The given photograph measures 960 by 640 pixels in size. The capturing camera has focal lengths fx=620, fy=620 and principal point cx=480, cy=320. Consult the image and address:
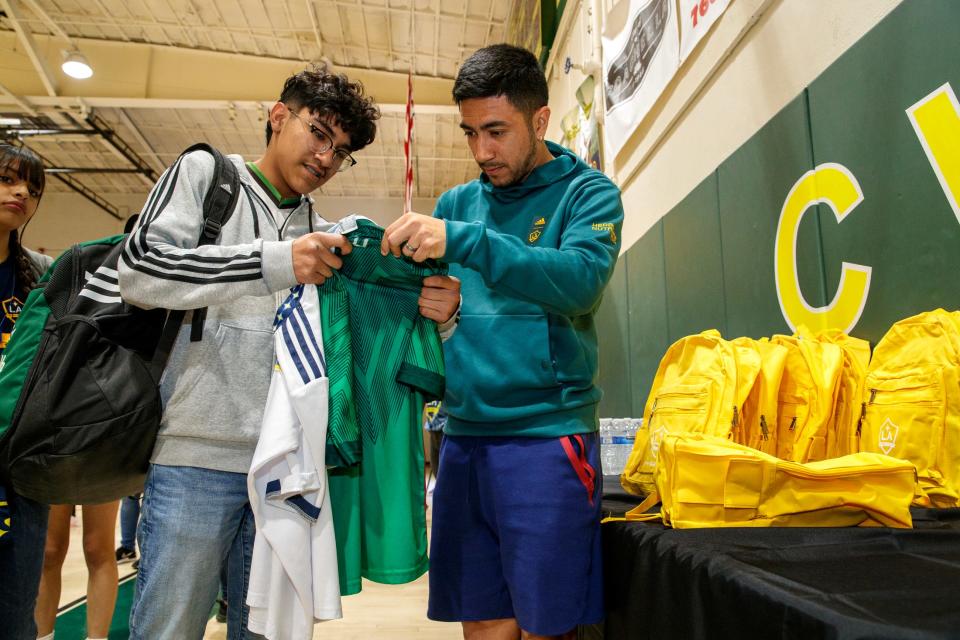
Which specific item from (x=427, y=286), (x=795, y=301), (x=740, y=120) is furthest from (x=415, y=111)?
(x=427, y=286)

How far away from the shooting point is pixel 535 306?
136 centimetres

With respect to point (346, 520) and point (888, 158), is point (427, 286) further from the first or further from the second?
point (888, 158)

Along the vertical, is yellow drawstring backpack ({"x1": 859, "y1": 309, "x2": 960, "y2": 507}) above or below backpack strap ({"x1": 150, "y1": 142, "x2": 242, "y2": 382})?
below

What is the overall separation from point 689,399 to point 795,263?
813 mm

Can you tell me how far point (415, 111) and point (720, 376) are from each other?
7.62 meters

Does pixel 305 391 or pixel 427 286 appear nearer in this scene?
pixel 305 391

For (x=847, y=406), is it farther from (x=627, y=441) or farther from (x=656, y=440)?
(x=627, y=441)

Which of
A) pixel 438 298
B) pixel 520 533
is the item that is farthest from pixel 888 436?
pixel 438 298

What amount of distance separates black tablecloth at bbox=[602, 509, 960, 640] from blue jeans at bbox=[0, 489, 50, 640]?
1.41m

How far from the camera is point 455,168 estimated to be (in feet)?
36.5

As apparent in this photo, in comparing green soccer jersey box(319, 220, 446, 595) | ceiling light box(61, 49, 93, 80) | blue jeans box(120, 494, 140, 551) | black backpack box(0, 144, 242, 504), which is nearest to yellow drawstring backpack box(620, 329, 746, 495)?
green soccer jersey box(319, 220, 446, 595)

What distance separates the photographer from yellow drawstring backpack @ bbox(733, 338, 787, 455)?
167 cm

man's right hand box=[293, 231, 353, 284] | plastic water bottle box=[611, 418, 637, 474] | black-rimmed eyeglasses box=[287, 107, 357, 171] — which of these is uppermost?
black-rimmed eyeglasses box=[287, 107, 357, 171]

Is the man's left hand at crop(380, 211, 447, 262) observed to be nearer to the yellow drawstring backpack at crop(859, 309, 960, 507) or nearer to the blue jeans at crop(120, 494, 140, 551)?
the yellow drawstring backpack at crop(859, 309, 960, 507)
